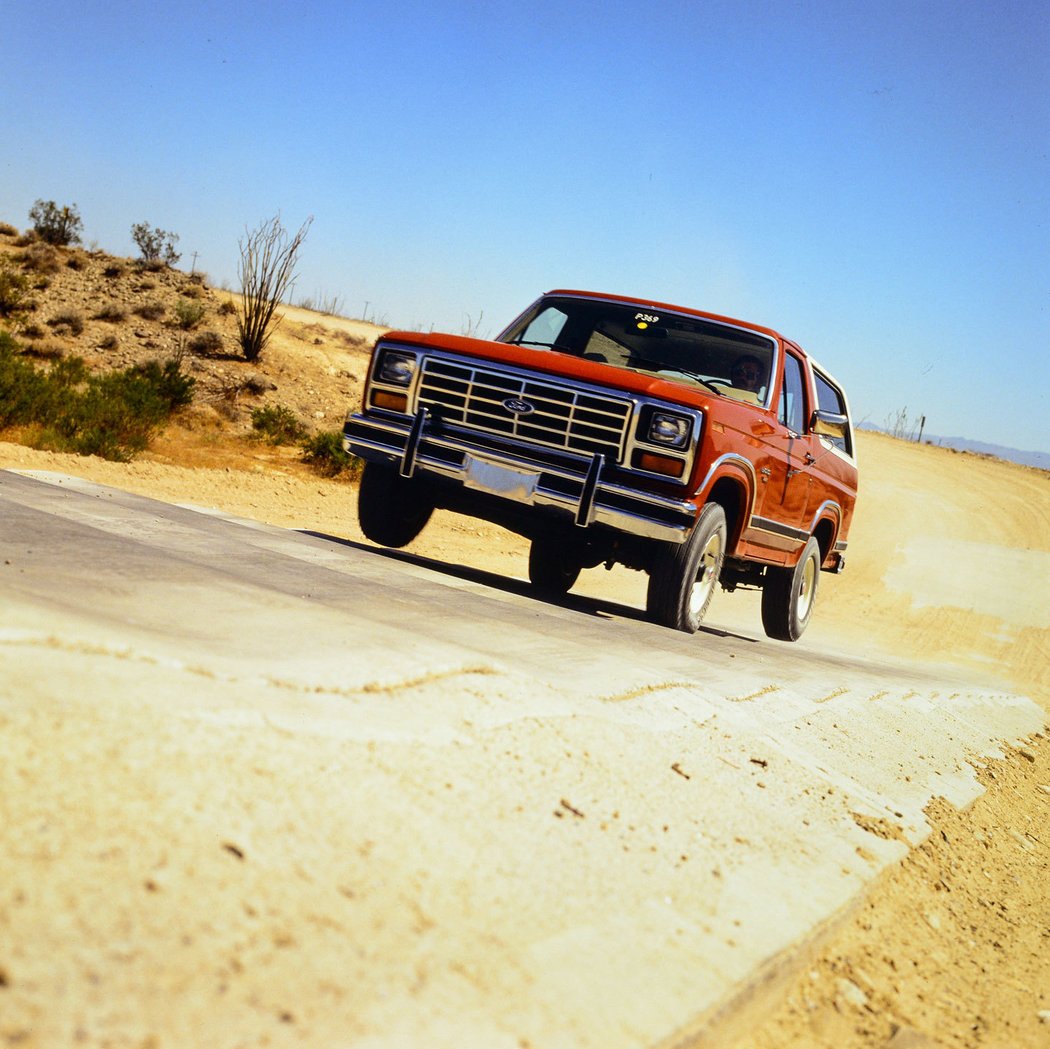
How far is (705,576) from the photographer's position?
7324 millimetres

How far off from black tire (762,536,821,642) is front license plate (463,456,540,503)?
319cm

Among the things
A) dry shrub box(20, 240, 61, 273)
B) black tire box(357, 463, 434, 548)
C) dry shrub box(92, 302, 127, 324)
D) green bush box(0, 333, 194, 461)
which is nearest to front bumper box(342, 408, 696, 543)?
black tire box(357, 463, 434, 548)

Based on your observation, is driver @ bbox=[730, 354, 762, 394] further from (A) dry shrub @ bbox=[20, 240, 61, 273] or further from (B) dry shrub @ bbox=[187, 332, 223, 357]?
(A) dry shrub @ bbox=[20, 240, 61, 273]

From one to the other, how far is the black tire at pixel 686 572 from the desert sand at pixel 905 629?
1.91 metres

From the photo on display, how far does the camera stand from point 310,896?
2.10 metres

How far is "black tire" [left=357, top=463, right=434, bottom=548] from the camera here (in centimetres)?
786

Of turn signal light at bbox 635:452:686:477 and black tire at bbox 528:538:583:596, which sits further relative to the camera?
black tire at bbox 528:538:583:596

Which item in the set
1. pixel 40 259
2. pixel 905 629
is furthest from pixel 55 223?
pixel 905 629

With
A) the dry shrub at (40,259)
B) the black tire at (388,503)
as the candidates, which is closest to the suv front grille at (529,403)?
the black tire at (388,503)

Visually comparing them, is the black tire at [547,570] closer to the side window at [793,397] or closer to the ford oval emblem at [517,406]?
the side window at [793,397]

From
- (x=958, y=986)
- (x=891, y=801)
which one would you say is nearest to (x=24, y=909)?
(x=958, y=986)

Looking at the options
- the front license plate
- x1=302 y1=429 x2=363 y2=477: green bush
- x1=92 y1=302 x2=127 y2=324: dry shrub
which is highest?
x1=92 y1=302 x2=127 y2=324: dry shrub

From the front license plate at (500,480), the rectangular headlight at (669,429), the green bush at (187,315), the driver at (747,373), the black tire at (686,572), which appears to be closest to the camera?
the rectangular headlight at (669,429)

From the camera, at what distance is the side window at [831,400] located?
30.0 feet
